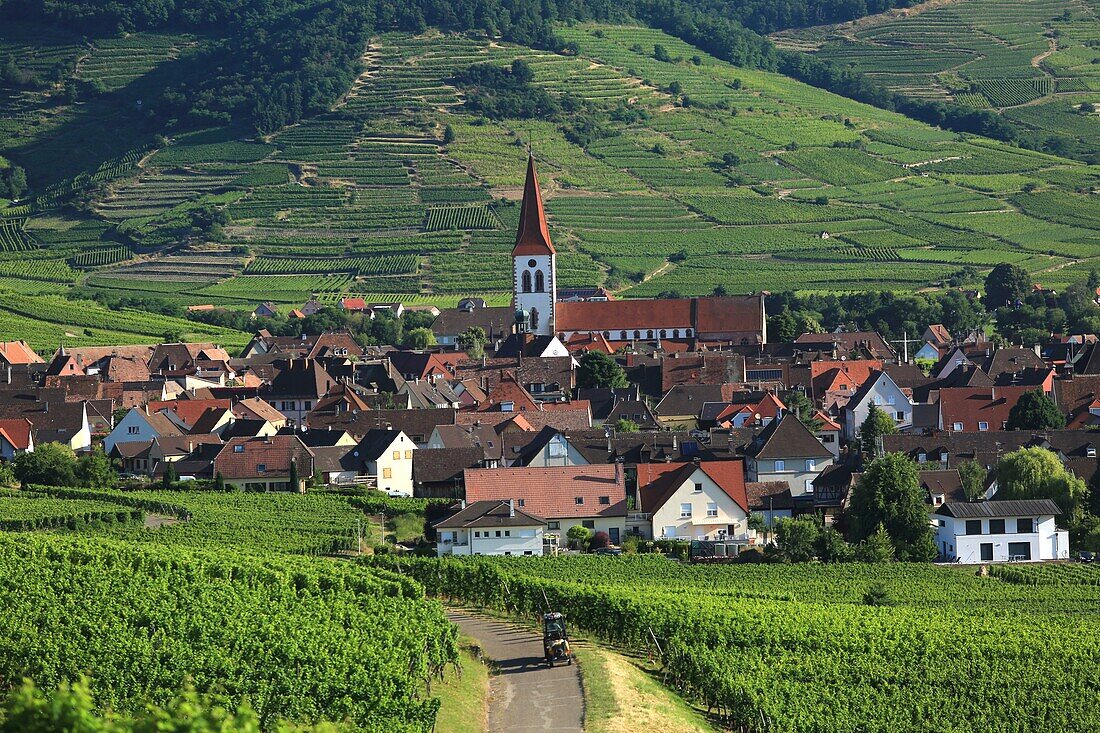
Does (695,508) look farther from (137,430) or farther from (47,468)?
(137,430)

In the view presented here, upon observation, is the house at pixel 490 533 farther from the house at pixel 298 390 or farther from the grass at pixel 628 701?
the house at pixel 298 390

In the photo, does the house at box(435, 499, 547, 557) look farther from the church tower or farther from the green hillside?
the green hillside

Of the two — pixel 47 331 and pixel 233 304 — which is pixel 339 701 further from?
pixel 233 304

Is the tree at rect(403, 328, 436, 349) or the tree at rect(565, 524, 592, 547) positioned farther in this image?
the tree at rect(403, 328, 436, 349)

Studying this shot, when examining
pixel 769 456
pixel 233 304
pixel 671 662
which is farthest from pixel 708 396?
pixel 233 304

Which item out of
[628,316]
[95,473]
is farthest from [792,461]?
[628,316]

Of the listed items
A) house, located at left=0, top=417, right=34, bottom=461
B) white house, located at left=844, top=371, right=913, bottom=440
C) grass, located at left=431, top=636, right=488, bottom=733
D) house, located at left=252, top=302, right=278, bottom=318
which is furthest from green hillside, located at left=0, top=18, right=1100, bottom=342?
grass, located at left=431, top=636, right=488, bottom=733

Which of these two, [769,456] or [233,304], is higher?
[233,304]
